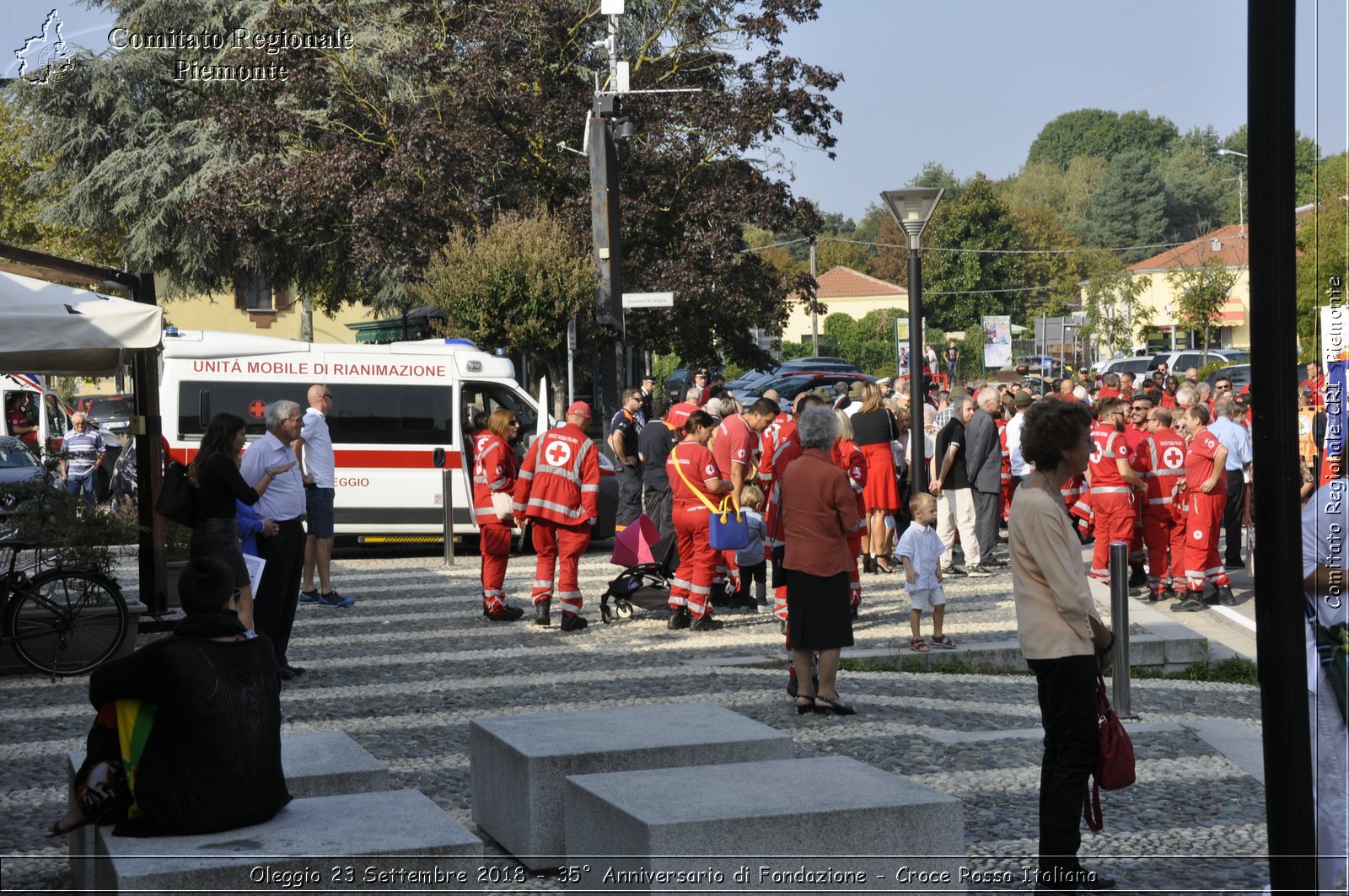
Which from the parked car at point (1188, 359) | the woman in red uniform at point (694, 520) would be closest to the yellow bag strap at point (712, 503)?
the woman in red uniform at point (694, 520)

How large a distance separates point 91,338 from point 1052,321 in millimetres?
33581

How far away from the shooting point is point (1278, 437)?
13.3 feet

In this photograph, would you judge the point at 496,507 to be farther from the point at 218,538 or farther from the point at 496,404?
the point at 496,404

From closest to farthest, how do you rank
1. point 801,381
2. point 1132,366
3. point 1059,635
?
point 1059,635 → point 801,381 → point 1132,366

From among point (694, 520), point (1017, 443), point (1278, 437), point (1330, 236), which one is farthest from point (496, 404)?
point (1278, 437)

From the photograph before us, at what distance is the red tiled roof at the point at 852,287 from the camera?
A: 98750 mm

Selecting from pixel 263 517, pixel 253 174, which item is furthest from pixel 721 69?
pixel 263 517

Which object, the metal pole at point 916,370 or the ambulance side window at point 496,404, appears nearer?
the metal pole at point 916,370

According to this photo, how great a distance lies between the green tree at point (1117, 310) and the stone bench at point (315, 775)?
5677 centimetres

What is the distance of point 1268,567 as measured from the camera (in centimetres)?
412

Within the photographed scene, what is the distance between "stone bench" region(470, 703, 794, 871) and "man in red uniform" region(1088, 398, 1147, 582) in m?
8.08

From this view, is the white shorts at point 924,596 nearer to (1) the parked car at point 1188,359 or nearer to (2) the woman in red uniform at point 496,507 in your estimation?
(2) the woman in red uniform at point 496,507

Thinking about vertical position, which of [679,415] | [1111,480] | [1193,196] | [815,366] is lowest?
[1111,480]

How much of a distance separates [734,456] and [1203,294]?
3746 centimetres
